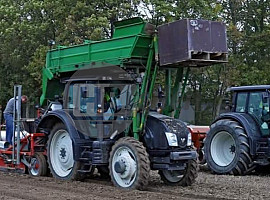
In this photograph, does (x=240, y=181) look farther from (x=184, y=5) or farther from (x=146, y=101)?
(x=184, y=5)

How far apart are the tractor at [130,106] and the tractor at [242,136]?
107 inches

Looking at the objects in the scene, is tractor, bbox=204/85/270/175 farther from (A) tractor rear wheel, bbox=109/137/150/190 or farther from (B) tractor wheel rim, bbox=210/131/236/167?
(A) tractor rear wheel, bbox=109/137/150/190

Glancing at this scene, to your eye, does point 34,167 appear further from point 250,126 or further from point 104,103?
point 250,126

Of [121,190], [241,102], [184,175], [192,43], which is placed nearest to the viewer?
[192,43]

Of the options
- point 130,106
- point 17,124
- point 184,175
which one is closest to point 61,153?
point 17,124

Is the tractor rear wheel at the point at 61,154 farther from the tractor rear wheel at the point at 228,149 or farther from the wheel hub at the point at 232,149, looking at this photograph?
the wheel hub at the point at 232,149

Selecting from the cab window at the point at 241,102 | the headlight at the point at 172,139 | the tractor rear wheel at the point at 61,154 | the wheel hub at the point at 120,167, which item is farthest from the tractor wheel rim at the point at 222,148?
the wheel hub at the point at 120,167

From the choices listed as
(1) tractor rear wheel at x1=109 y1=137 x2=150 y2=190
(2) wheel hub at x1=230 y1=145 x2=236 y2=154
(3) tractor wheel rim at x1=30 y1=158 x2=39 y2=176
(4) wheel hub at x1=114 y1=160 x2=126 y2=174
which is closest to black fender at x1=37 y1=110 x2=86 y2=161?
(3) tractor wheel rim at x1=30 y1=158 x2=39 y2=176

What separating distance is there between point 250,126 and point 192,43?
14.3ft

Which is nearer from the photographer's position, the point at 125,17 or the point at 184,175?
the point at 184,175

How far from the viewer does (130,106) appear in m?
11.0

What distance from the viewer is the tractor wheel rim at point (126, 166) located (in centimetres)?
1036

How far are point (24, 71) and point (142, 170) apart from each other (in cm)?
2212

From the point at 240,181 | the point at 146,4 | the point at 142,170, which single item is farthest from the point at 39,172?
the point at 146,4
